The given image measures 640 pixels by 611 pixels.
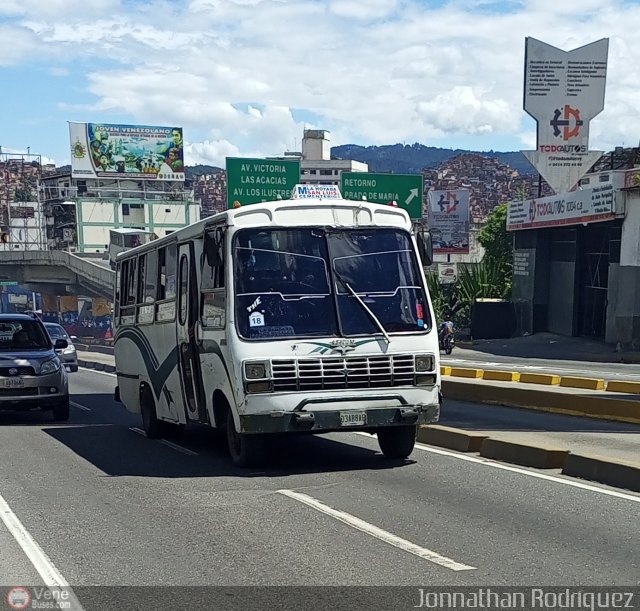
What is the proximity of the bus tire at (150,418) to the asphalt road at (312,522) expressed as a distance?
5.79ft

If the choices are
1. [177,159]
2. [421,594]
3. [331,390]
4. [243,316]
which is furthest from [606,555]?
[177,159]

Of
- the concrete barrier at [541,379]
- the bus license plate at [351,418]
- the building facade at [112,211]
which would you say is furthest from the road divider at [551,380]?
the building facade at [112,211]

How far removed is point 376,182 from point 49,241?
86.6m

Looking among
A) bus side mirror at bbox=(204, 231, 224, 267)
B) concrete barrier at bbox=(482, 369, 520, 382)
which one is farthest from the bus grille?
concrete barrier at bbox=(482, 369, 520, 382)

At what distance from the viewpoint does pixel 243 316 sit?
36.8 ft

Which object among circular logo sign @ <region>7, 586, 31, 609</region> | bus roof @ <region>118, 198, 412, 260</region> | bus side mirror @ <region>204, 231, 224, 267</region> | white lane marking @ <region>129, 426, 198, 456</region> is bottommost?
white lane marking @ <region>129, 426, 198, 456</region>

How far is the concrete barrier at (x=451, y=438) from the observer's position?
1318 cm

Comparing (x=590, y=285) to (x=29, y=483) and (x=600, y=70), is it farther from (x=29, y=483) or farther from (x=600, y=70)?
(x=29, y=483)

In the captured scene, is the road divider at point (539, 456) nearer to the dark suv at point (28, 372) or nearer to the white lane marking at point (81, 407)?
the dark suv at point (28, 372)

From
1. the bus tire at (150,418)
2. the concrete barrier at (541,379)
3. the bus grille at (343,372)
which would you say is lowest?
the concrete barrier at (541,379)

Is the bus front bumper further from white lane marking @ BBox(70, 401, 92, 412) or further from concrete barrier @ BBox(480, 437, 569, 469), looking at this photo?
white lane marking @ BBox(70, 401, 92, 412)

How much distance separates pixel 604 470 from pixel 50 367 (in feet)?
35.0

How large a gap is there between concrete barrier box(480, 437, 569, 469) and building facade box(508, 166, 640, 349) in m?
30.5

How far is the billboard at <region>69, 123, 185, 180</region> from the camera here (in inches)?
4444
